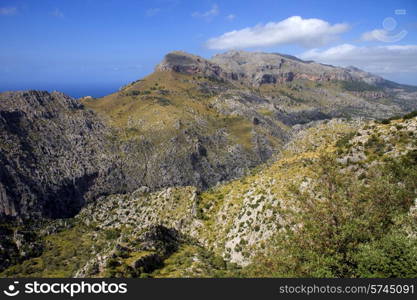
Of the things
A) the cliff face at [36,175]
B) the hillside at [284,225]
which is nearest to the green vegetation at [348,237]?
the hillside at [284,225]

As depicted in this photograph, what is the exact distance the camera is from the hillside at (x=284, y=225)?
28516 millimetres

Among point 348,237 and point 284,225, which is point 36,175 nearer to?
point 284,225

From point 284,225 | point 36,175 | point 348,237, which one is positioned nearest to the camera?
point 348,237

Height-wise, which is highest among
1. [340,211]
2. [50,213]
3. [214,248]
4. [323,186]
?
[323,186]

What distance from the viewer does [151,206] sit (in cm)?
10719

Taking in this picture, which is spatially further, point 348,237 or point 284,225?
point 284,225

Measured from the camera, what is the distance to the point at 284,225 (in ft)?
177

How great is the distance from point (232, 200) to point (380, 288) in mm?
56688

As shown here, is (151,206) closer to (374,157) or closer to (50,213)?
(374,157)

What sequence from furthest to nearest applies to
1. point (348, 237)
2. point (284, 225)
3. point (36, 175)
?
point (36, 175)
point (284, 225)
point (348, 237)

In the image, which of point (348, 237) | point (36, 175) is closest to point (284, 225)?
point (348, 237)

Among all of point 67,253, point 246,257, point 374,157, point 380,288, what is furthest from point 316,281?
point 67,253

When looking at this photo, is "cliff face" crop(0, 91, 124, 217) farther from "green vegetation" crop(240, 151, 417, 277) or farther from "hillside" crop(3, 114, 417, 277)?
"green vegetation" crop(240, 151, 417, 277)

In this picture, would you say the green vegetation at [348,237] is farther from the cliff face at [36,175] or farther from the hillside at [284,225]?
the cliff face at [36,175]
